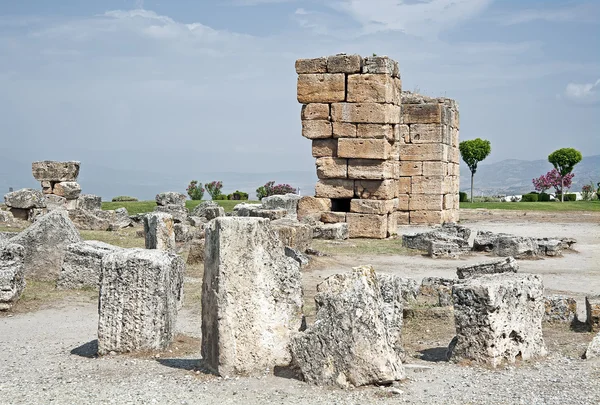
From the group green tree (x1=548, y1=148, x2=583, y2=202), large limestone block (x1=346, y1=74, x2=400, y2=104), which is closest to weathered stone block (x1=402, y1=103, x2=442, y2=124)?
large limestone block (x1=346, y1=74, x2=400, y2=104)

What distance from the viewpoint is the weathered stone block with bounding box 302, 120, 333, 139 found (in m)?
21.7

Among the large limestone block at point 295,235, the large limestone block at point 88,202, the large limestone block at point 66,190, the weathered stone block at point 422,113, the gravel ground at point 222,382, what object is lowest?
the gravel ground at point 222,382

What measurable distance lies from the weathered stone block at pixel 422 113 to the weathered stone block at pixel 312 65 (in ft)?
18.4

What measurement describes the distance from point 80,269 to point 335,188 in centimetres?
1036

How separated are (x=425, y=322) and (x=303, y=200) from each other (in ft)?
41.5

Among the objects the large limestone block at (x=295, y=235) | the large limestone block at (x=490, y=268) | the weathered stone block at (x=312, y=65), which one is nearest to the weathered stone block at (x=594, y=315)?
the large limestone block at (x=490, y=268)

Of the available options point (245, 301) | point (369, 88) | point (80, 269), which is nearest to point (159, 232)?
point (80, 269)

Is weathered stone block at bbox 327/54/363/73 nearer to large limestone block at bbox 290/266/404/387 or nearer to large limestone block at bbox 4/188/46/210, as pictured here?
large limestone block at bbox 4/188/46/210

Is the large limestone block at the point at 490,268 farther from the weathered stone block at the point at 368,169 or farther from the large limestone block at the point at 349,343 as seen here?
the weathered stone block at the point at 368,169

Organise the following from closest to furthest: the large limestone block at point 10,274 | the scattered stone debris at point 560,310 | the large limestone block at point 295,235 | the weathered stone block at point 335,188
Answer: the scattered stone debris at point 560,310, the large limestone block at point 10,274, the large limestone block at point 295,235, the weathered stone block at point 335,188

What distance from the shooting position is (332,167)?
22.0m

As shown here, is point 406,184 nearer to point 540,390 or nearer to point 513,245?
point 513,245

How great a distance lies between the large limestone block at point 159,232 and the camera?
15930mm

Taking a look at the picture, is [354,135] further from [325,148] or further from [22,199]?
[22,199]
